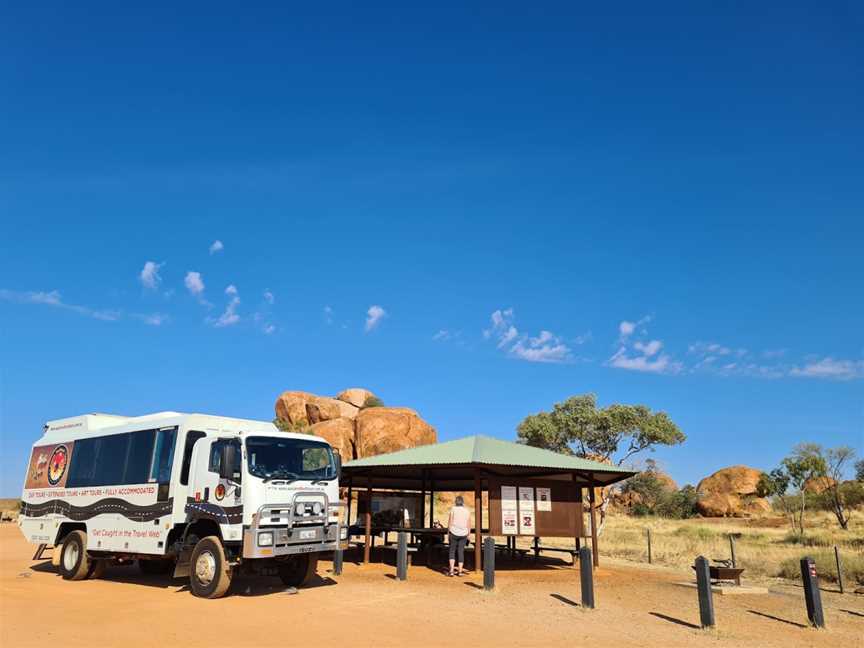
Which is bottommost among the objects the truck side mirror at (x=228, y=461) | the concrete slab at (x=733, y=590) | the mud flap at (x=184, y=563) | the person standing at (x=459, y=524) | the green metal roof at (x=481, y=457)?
the concrete slab at (x=733, y=590)

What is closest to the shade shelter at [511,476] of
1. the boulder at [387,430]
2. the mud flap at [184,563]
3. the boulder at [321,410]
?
the mud flap at [184,563]

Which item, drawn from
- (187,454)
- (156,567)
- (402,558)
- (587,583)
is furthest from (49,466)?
(587,583)

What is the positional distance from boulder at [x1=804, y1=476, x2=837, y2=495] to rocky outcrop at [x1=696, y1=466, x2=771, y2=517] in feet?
16.8

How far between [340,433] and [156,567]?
121 feet

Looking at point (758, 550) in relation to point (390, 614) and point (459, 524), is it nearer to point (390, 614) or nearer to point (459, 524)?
point (459, 524)

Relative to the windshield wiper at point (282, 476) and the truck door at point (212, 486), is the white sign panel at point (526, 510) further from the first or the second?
the truck door at point (212, 486)

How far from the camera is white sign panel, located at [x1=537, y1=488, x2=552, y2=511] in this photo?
1761 centimetres

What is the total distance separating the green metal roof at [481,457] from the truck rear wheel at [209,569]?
645cm

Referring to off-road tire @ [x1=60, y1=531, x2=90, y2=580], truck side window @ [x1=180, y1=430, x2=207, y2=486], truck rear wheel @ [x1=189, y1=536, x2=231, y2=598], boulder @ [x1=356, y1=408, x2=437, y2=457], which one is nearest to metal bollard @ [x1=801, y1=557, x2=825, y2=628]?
truck rear wheel @ [x1=189, y1=536, x2=231, y2=598]

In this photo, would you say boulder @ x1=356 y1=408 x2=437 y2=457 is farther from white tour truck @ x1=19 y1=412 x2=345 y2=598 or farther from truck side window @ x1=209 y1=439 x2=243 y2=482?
truck side window @ x1=209 y1=439 x2=243 y2=482

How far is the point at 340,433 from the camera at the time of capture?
52344mm

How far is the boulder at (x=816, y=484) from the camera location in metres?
51.3

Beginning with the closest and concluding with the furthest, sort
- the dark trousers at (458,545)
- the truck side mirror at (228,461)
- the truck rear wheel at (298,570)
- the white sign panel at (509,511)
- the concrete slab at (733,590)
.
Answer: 1. the truck side mirror at (228,461)
2. the truck rear wheel at (298,570)
3. the concrete slab at (733,590)
4. the dark trousers at (458,545)
5. the white sign panel at (509,511)

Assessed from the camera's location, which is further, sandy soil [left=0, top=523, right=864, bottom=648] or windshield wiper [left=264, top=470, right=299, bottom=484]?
windshield wiper [left=264, top=470, right=299, bottom=484]
